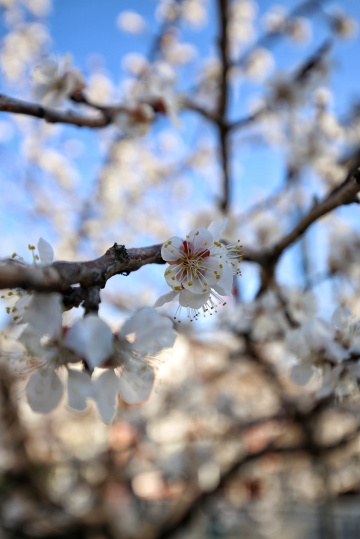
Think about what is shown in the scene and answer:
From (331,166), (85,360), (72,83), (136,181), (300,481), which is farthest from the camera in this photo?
(300,481)

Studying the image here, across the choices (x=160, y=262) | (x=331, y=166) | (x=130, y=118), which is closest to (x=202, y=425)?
(x=331, y=166)

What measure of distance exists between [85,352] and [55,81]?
112 centimetres

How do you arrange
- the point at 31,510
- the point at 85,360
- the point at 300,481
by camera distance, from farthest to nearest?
the point at 300,481 → the point at 31,510 → the point at 85,360

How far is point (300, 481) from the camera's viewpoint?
19.8 ft

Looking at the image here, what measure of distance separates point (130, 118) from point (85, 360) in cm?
107

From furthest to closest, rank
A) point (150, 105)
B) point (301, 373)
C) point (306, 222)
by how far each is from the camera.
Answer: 1. point (150, 105)
2. point (301, 373)
3. point (306, 222)

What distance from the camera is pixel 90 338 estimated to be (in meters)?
0.53

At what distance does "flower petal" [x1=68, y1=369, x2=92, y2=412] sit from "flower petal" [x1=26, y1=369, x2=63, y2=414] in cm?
6

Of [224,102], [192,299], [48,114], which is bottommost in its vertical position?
[192,299]

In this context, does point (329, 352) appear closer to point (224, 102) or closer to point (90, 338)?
point (90, 338)

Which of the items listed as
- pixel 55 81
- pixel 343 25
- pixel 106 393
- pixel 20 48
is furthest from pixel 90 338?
pixel 20 48

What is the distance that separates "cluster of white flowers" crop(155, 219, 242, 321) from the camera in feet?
2.36

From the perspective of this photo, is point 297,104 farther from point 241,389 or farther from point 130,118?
point 241,389

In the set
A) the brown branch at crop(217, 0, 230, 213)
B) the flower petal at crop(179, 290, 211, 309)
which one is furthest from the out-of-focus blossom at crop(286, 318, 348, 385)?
the brown branch at crop(217, 0, 230, 213)
